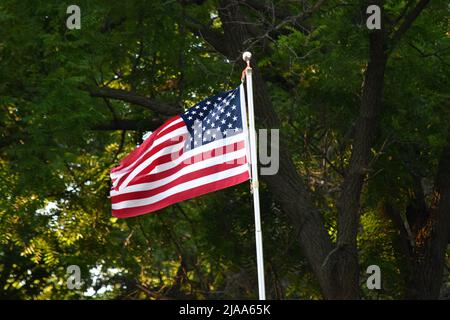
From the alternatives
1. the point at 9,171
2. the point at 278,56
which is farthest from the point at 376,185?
the point at 9,171


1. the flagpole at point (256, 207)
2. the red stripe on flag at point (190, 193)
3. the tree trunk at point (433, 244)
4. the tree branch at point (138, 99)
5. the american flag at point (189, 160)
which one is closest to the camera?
the flagpole at point (256, 207)

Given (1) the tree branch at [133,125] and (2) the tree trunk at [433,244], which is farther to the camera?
(1) the tree branch at [133,125]

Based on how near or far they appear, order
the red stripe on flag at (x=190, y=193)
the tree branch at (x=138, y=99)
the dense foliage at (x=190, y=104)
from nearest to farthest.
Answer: the red stripe on flag at (x=190, y=193), the dense foliage at (x=190, y=104), the tree branch at (x=138, y=99)

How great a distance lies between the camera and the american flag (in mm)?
10797

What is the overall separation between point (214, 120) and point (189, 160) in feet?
1.56

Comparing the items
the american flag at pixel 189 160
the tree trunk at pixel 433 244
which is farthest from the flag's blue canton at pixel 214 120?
the tree trunk at pixel 433 244

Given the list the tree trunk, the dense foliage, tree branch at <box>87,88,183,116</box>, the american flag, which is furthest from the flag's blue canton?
the tree trunk

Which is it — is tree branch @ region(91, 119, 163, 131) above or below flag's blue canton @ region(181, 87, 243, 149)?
above

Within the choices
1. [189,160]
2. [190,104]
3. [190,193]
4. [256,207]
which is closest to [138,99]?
[190,104]

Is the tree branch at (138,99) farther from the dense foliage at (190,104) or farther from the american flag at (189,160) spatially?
the american flag at (189,160)

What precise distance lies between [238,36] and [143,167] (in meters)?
4.32

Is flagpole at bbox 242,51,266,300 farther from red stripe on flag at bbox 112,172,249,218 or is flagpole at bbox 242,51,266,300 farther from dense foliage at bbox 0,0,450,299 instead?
dense foliage at bbox 0,0,450,299

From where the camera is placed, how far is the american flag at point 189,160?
35.4ft

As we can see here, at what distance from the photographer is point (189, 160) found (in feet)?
36.3
